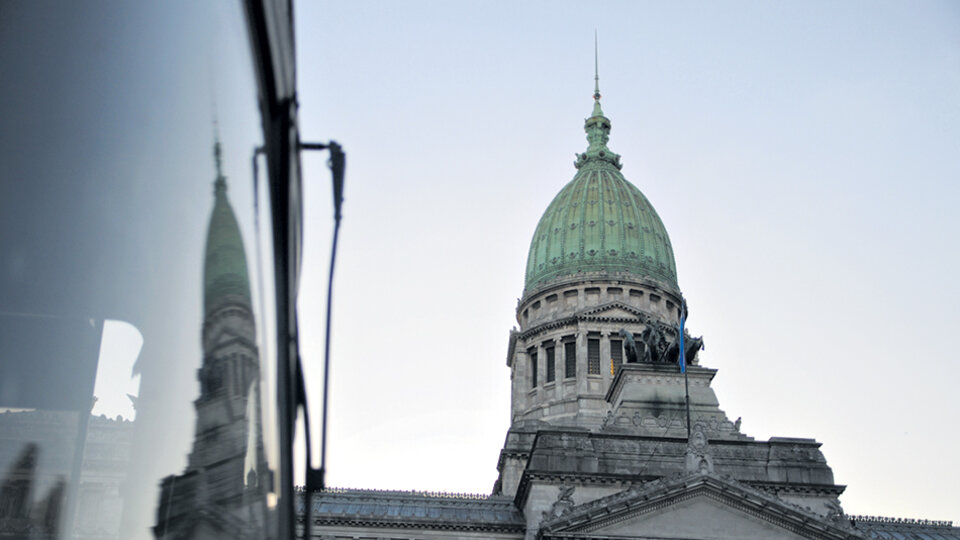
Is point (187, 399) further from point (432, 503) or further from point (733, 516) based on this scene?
point (432, 503)

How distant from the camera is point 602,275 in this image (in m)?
67.9

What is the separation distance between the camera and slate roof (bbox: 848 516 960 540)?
49.2 meters

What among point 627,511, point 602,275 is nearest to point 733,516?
point 627,511

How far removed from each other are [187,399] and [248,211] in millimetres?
509

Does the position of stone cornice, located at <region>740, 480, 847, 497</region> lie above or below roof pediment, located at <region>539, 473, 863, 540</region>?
above

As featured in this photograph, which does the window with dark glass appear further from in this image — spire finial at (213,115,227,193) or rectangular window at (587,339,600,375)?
spire finial at (213,115,227,193)

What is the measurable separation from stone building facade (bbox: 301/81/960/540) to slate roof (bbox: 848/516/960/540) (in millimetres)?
126

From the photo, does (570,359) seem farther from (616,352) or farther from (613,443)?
(613,443)

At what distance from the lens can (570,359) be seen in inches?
2596

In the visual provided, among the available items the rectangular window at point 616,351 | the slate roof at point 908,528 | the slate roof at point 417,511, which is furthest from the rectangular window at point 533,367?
the slate roof at point 908,528

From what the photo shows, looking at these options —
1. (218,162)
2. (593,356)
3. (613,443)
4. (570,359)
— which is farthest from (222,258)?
(570,359)

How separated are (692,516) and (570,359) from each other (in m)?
26.5

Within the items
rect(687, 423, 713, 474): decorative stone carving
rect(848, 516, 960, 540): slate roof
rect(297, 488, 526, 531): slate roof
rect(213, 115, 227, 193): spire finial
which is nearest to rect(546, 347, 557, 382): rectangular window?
rect(297, 488, 526, 531): slate roof

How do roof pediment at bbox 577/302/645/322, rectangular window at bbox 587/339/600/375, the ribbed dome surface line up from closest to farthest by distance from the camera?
1. the ribbed dome surface
2. rectangular window at bbox 587/339/600/375
3. roof pediment at bbox 577/302/645/322
